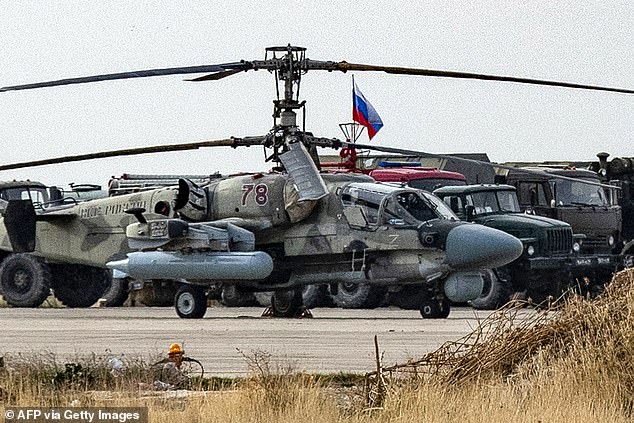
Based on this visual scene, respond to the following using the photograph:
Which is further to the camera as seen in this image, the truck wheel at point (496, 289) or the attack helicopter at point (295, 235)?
the truck wheel at point (496, 289)

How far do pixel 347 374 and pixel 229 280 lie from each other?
452 inches

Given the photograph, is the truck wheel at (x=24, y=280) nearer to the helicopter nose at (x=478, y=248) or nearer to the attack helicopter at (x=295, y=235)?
the attack helicopter at (x=295, y=235)

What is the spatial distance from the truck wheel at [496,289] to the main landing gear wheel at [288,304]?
333 cm

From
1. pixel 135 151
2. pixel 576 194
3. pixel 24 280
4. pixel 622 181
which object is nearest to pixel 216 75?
pixel 135 151

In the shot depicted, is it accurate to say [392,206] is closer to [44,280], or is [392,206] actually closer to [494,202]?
[494,202]

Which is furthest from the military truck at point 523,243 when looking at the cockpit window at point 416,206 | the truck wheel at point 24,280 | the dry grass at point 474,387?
the dry grass at point 474,387

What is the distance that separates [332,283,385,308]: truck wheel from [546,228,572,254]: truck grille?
10.9 feet

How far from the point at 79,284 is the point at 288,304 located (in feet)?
20.8

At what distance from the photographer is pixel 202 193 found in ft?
84.8

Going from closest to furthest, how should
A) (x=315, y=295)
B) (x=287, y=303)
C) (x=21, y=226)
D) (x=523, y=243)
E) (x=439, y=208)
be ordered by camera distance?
(x=439, y=208)
(x=287, y=303)
(x=523, y=243)
(x=21, y=226)
(x=315, y=295)

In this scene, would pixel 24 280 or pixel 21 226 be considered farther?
pixel 24 280

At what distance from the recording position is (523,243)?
27.1m

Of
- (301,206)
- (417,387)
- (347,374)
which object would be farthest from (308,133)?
(417,387)

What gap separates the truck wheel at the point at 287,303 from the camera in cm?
2552
